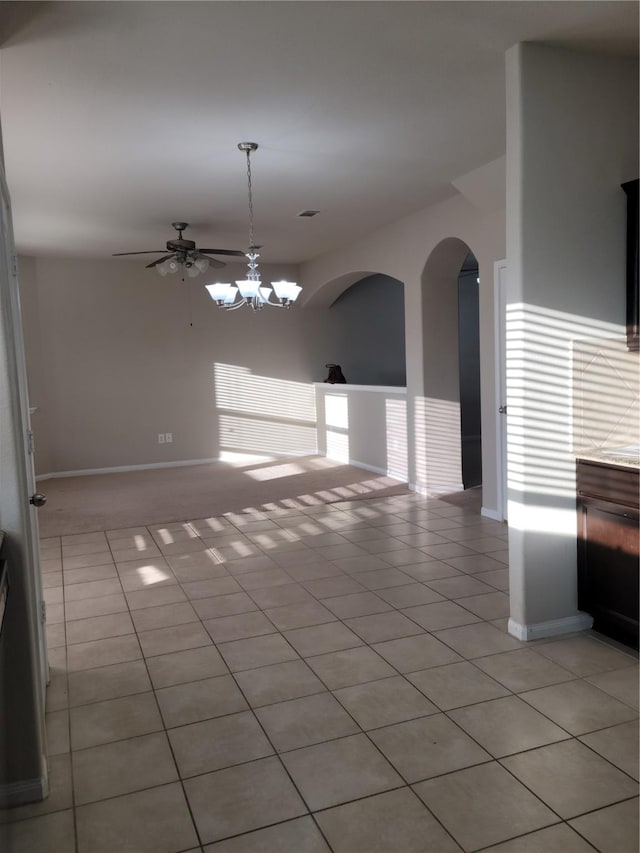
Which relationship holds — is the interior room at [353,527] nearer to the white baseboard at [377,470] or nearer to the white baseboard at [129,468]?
the white baseboard at [377,470]

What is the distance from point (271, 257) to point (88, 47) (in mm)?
5530

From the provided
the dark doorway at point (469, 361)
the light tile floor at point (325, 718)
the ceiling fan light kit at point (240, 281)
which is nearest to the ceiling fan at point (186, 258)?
the ceiling fan light kit at point (240, 281)

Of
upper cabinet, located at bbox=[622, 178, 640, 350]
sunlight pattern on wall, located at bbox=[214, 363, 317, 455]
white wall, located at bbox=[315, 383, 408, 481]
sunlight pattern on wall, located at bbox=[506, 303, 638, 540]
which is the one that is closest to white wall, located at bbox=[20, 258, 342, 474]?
sunlight pattern on wall, located at bbox=[214, 363, 317, 455]

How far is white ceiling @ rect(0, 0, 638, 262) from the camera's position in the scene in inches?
100

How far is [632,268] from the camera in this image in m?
3.02

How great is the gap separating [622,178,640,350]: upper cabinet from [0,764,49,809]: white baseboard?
2.87m

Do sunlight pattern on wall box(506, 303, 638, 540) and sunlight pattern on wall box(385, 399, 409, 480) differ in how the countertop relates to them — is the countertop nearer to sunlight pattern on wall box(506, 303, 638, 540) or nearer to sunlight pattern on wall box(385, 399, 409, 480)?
sunlight pattern on wall box(506, 303, 638, 540)

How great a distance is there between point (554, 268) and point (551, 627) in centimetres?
162

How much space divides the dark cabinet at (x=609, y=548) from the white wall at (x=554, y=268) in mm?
62

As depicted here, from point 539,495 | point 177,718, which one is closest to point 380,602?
point 539,495

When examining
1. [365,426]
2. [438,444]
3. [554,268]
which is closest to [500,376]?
[438,444]

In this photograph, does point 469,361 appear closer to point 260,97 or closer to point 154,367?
point 154,367

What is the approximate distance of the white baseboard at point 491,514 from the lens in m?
5.10

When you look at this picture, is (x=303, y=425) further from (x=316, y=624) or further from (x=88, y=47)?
(x=88, y=47)
